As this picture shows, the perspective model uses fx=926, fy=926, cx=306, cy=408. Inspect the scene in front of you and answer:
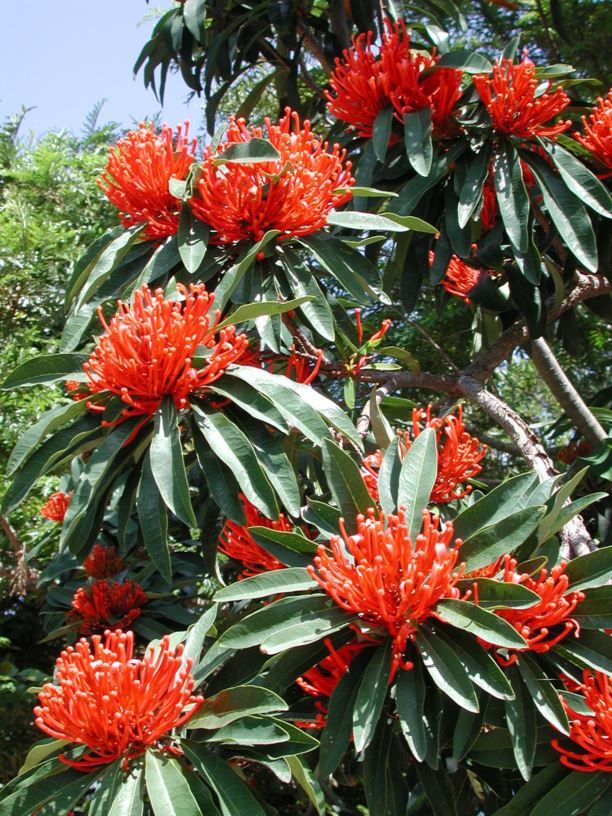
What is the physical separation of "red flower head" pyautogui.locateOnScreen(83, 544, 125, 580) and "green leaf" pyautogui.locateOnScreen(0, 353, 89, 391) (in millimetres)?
1476

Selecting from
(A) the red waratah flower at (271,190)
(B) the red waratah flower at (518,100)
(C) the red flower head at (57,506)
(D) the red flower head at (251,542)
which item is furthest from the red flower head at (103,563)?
(B) the red waratah flower at (518,100)

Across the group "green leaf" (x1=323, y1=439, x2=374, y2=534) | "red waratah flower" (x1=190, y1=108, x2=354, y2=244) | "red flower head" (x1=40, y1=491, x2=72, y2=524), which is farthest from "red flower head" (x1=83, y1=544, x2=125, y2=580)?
"green leaf" (x1=323, y1=439, x2=374, y2=534)

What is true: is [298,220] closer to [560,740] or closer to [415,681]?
[415,681]

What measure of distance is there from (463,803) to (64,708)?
1048 mm

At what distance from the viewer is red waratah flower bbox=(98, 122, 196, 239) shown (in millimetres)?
2027

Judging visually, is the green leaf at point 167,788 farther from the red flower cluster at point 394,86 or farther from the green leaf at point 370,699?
the red flower cluster at point 394,86

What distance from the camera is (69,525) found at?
1807 mm

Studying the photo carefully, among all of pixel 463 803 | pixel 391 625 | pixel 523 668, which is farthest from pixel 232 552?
pixel 463 803

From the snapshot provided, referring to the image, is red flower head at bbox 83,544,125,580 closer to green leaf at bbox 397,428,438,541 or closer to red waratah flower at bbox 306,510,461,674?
green leaf at bbox 397,428,438,541

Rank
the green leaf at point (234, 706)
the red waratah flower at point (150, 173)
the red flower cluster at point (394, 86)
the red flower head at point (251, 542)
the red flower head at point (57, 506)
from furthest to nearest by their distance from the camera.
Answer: the red flower head at point (57, 506)
the red flower cluster at point (394, 86)
the red waratah flower at point (150, 173)
the red flower head at point (251, 542)
the green leaf at point (234, 706)

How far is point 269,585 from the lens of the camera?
5.49ft

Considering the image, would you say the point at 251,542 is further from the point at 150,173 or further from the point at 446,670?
the point at 150,173

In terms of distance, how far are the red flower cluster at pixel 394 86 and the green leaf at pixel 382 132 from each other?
0.12 feet

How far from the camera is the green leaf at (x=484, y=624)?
1498 millimetres
